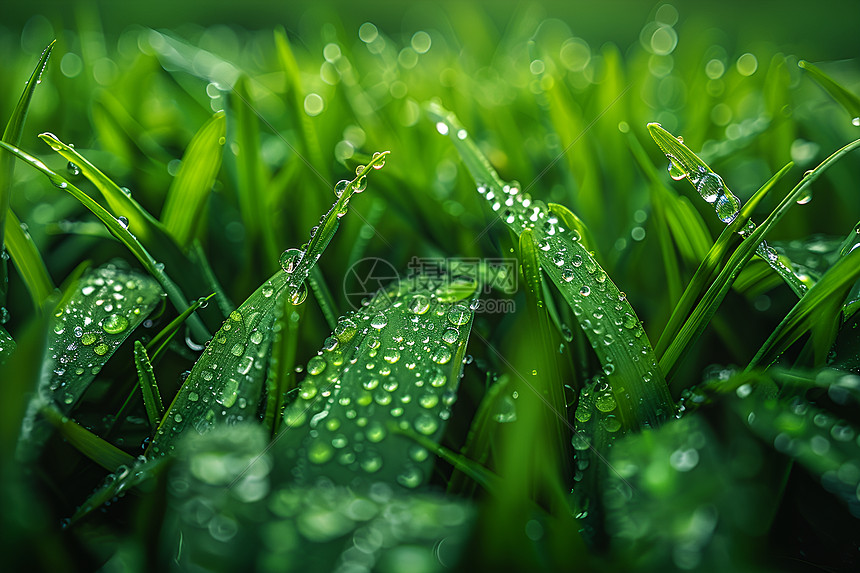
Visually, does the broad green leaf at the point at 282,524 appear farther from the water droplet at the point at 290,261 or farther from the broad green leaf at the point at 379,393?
the water droplet at the point at 290,261

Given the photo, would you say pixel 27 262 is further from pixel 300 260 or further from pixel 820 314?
pixel 820 314

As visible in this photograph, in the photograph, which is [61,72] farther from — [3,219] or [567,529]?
[567,529]

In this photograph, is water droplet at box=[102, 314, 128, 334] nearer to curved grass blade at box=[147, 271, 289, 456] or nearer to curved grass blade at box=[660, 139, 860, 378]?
curved grass blade at box=[147, 271, 289, 456]

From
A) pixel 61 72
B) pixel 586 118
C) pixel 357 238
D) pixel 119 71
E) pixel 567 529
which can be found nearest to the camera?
pixel 567 529

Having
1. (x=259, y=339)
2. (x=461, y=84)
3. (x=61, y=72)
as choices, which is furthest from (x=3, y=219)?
(x=461, y=84)

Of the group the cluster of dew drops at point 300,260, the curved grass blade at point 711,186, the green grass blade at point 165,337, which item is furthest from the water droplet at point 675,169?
the green grass blade at point 165,337

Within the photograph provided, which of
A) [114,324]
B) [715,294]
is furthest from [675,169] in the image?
[114,324]

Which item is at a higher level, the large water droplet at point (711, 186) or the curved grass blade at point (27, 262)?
the large water droplet at point (711, 186)
